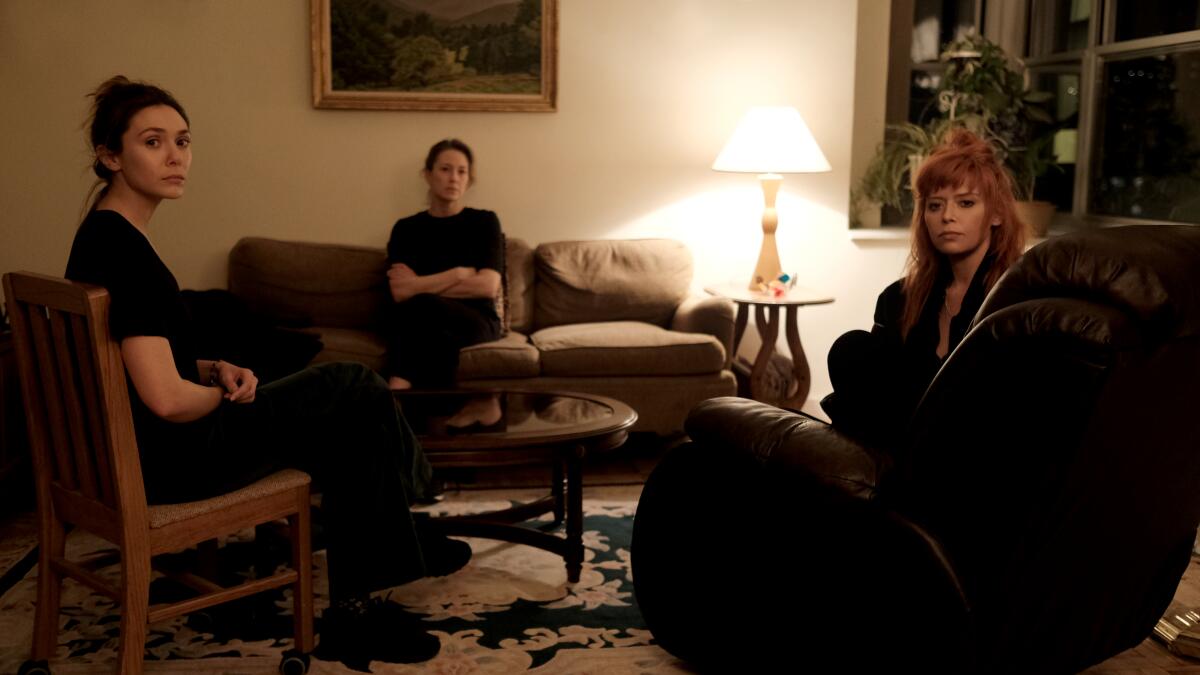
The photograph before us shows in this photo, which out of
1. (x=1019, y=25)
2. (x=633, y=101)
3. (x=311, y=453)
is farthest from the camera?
(x=1019, y=25)

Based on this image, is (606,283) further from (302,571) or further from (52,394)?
(52,394)

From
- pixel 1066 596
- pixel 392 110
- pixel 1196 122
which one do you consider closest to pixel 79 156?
pixel 392 110

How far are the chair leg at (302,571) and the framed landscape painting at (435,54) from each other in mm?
2702

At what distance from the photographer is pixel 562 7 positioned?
4.89m

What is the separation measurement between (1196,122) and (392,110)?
10.7 ft

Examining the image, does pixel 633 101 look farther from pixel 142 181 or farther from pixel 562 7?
pixel 142 181

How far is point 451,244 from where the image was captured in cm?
437

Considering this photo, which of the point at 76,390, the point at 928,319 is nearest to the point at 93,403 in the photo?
the point at 76,390

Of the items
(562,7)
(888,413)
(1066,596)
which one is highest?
(562,7)

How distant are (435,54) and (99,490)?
2.96 m

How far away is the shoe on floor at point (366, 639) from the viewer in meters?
2.55

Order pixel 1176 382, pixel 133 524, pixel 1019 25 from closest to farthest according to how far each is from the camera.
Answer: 1. pixel 1176 382
2. pixel 133 524
3. pixel 1019 25

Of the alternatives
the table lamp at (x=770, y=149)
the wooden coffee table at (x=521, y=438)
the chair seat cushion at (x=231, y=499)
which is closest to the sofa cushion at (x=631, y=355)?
the table lamp at (x=770, y=149)

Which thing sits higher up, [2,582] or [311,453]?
[311,453]
